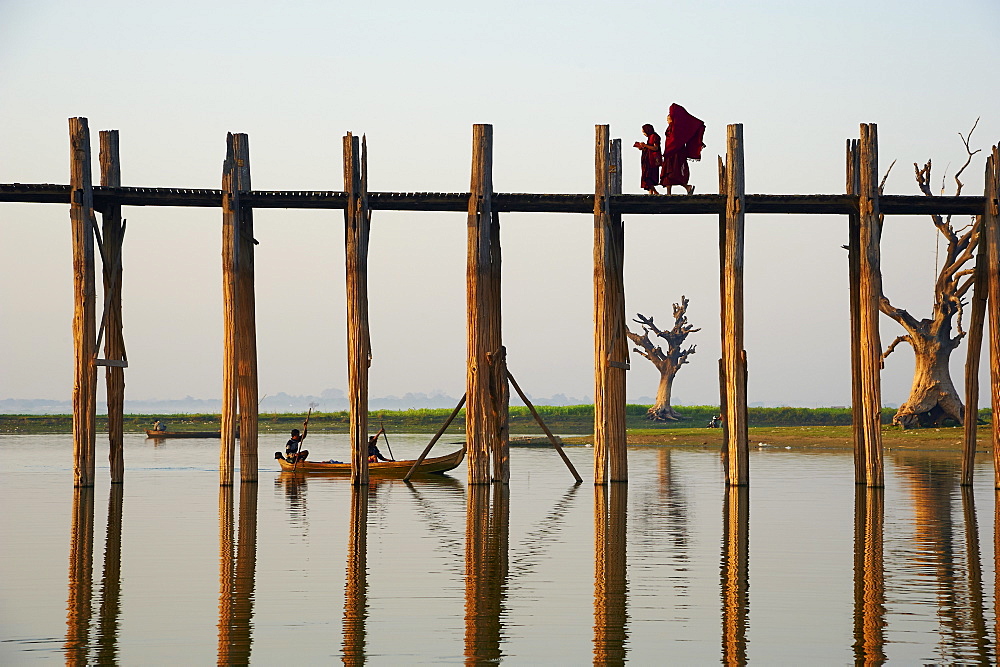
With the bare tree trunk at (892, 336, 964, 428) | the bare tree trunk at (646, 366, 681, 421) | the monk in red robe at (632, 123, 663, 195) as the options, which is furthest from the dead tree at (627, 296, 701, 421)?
the monk in red robe at (632, 123, 663, 195)

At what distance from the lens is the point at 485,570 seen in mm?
13867

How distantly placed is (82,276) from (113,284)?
2.69 ft

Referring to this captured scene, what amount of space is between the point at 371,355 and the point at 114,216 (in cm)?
554

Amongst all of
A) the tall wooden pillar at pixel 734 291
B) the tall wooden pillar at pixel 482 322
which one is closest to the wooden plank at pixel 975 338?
the tall wooden pillar at pixel 734 291

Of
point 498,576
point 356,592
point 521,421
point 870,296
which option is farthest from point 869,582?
point 521,421

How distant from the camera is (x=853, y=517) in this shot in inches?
767

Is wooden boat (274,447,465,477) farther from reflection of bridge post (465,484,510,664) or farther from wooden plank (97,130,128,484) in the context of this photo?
wooden plank (97,130,128,484)

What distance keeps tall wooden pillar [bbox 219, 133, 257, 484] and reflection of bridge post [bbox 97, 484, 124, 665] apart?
309 centimetres

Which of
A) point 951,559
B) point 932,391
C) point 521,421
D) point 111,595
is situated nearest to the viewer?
point 111,595

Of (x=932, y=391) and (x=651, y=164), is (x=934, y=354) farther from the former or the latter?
(x=651, y=164)

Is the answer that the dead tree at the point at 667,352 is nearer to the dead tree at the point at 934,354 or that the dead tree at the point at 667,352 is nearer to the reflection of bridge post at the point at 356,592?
the dead tree at the point at 934,354

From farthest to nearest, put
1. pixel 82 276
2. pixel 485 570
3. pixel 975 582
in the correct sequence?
pixel 82 276
pixel 485 570
pixel 975 582

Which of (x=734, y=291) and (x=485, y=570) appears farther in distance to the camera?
(x=734, y=291)

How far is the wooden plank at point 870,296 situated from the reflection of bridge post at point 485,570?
6.59 m
